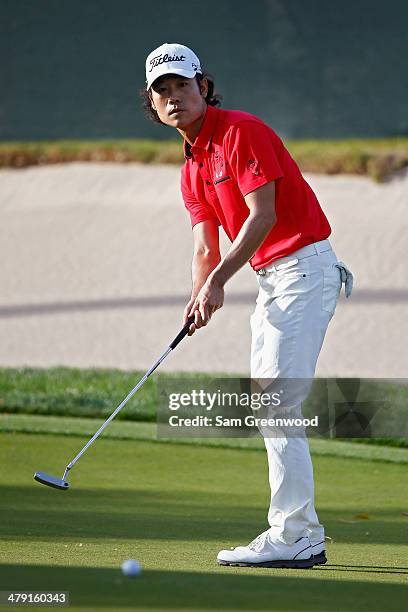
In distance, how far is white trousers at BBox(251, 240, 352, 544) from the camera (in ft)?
11.1

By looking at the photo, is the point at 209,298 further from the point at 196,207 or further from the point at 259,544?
the point at 259,544

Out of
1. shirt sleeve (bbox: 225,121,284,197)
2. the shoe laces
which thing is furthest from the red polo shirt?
the shoe laces

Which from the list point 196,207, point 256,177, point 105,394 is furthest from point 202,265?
point 105,394

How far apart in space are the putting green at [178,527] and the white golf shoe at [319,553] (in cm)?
4

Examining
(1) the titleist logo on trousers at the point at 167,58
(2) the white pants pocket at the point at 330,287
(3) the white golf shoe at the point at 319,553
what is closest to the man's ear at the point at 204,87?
(1) the titleist logo on trousers at the point at 167,58

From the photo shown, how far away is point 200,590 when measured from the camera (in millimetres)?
2650

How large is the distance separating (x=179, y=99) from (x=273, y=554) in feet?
3.63

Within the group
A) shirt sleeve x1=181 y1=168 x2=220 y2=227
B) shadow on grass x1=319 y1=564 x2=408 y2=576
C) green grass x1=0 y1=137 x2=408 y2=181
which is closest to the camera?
shadow on grass x1=319 y1=564 x2=408 y2=576

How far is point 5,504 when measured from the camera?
419 centimetres

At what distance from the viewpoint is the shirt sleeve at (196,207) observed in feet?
12.3

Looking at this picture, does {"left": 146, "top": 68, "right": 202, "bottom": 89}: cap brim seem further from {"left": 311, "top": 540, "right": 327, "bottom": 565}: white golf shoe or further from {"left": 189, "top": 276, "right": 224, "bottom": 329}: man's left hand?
{"left": 311, "top": 540, "right": 327, "bottom": 565}: white golf shoe

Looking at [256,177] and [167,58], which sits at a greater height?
[167,58]

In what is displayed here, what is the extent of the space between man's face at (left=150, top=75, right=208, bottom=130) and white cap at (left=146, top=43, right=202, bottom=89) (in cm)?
3

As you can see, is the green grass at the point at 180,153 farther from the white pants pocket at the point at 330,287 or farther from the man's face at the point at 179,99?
the white pants pocket at the point at 330,287
